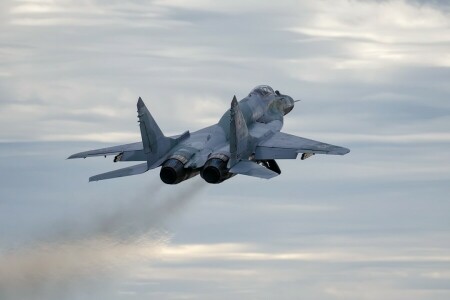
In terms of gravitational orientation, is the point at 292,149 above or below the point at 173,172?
above

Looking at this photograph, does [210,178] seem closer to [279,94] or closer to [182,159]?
[182,159]

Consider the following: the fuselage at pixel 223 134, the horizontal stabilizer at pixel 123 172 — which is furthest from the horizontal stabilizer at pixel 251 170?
the horizontal stabilizer at pixel 123 172

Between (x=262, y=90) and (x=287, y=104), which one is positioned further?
(x=287, y=104)

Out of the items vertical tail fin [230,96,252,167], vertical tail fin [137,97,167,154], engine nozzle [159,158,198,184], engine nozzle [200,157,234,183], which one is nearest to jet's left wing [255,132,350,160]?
vertical tail fin [230,96,252,167]

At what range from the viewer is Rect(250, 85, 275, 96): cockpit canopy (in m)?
99.1

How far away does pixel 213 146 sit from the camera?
85500 millimetres

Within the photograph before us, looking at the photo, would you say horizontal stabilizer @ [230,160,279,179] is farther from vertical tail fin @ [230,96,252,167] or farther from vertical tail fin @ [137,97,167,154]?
vertical tail fin @ [137,97,167,154]

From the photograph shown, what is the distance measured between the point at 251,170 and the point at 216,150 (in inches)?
114

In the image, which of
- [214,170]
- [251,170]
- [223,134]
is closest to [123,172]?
[214,170]

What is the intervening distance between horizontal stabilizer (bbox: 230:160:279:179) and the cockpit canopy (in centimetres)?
1593

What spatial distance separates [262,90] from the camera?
99.6 meters

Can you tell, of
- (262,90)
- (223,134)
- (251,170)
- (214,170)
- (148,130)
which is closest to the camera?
(214,170)

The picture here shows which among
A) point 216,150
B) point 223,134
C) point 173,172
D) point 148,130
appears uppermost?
point 223,134

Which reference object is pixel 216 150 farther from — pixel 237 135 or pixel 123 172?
pixel 123 172
